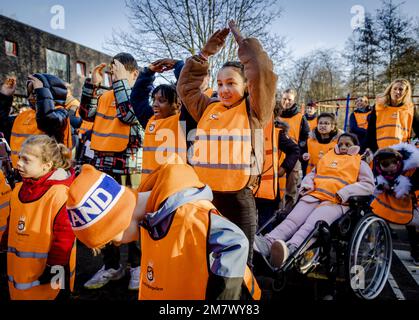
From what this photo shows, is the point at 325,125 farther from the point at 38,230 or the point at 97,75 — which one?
the point at 38,230

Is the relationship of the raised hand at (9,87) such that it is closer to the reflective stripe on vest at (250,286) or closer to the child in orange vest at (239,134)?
the child in orange vest at (239,134)

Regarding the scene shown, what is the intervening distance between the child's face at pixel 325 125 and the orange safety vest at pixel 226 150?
3.07 meters

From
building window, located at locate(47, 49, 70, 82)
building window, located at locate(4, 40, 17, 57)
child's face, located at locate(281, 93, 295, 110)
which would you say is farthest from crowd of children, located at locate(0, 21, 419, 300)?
building window, located at locate(47, 49, 70, 82)

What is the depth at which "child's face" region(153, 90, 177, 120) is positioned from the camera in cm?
277

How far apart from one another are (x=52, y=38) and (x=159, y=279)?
882 inches

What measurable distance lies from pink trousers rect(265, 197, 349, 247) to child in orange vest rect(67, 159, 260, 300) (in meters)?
1.48

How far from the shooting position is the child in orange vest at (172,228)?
1.16m

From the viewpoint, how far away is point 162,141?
2.68 metres

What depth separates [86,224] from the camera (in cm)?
114

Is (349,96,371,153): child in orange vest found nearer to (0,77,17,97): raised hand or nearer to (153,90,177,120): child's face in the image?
(153,90,177,120): child's face

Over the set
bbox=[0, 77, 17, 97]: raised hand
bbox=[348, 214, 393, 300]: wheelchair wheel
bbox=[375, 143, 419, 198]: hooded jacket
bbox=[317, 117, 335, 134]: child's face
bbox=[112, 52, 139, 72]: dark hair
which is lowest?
bbox=[348, 214, 393, 300]: wheelchair wheel

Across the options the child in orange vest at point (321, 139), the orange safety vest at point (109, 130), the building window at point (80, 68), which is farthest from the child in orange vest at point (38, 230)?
the building window at point (80, 68)
